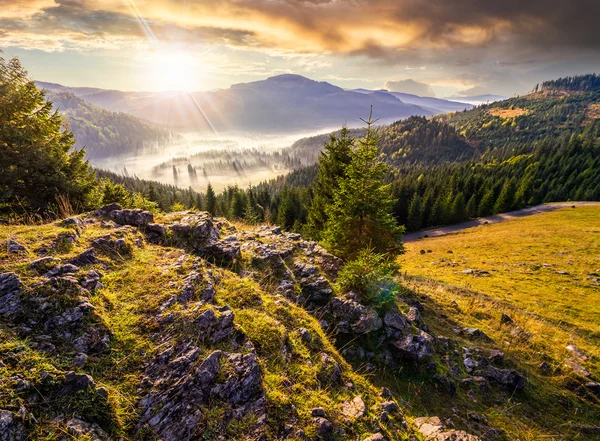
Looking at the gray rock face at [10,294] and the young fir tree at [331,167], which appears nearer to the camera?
the gray rock face at [10,294]

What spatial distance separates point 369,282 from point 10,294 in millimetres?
9458

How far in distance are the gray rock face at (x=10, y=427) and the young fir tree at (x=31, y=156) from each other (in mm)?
11289

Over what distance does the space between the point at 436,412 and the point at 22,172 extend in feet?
62.8

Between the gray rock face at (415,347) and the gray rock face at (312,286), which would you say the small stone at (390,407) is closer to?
the gray rock face at (415,347)

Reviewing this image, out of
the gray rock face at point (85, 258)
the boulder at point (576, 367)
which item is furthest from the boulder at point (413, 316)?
the gray rock face at point (85, 258)

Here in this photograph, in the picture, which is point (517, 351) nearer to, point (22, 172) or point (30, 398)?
point (30, 398)

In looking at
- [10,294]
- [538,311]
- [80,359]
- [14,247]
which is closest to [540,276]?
[538,311]

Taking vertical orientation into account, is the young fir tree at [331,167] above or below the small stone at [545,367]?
above

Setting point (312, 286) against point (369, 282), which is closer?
point (369, 282)

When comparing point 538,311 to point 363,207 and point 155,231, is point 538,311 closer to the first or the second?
point 363,207

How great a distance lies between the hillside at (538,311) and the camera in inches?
327

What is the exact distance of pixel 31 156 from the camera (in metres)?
12.3

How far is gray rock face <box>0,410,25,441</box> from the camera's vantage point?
336 cm

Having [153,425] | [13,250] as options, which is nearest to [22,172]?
[13,250]
